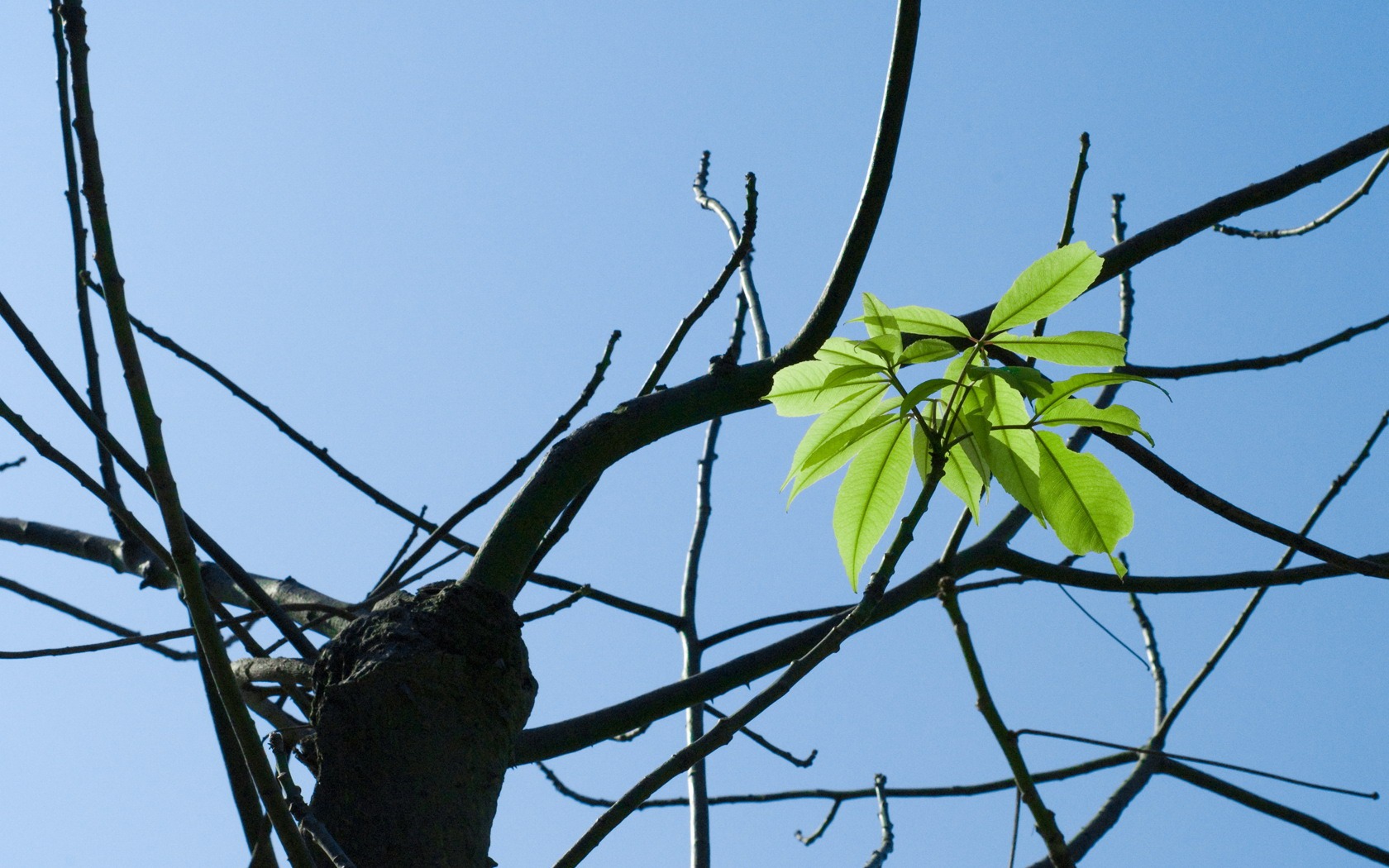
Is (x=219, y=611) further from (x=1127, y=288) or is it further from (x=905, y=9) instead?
(x=1127, y=288)

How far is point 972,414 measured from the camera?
2.53ft

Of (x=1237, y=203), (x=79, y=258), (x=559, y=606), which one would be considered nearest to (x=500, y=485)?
(x=559, y=606)

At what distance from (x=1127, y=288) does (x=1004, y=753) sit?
1.51 meters

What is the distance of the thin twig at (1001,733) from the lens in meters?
0.63

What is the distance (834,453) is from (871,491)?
2.8 inches

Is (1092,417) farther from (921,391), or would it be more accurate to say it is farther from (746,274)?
(746,274)

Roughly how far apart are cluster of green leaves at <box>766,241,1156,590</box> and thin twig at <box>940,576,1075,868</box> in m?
0.11

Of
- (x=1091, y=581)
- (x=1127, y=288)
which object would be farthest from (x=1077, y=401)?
(x=1127, y=288)

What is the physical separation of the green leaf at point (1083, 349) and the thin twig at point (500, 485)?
27.4 inches

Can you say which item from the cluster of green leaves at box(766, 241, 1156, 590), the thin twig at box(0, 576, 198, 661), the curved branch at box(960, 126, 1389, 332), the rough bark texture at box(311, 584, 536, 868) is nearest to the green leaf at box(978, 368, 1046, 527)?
the cluster of green leaves at box(766, 241, 1156, 590)

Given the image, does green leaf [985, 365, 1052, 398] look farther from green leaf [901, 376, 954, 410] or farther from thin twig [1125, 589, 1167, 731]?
thin twig [1125, 589, 1167, 731]

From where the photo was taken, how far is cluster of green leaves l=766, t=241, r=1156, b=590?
779 millimetres

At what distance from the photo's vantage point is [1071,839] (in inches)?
66.6

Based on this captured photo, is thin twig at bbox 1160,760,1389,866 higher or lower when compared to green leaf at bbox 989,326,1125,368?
lower
